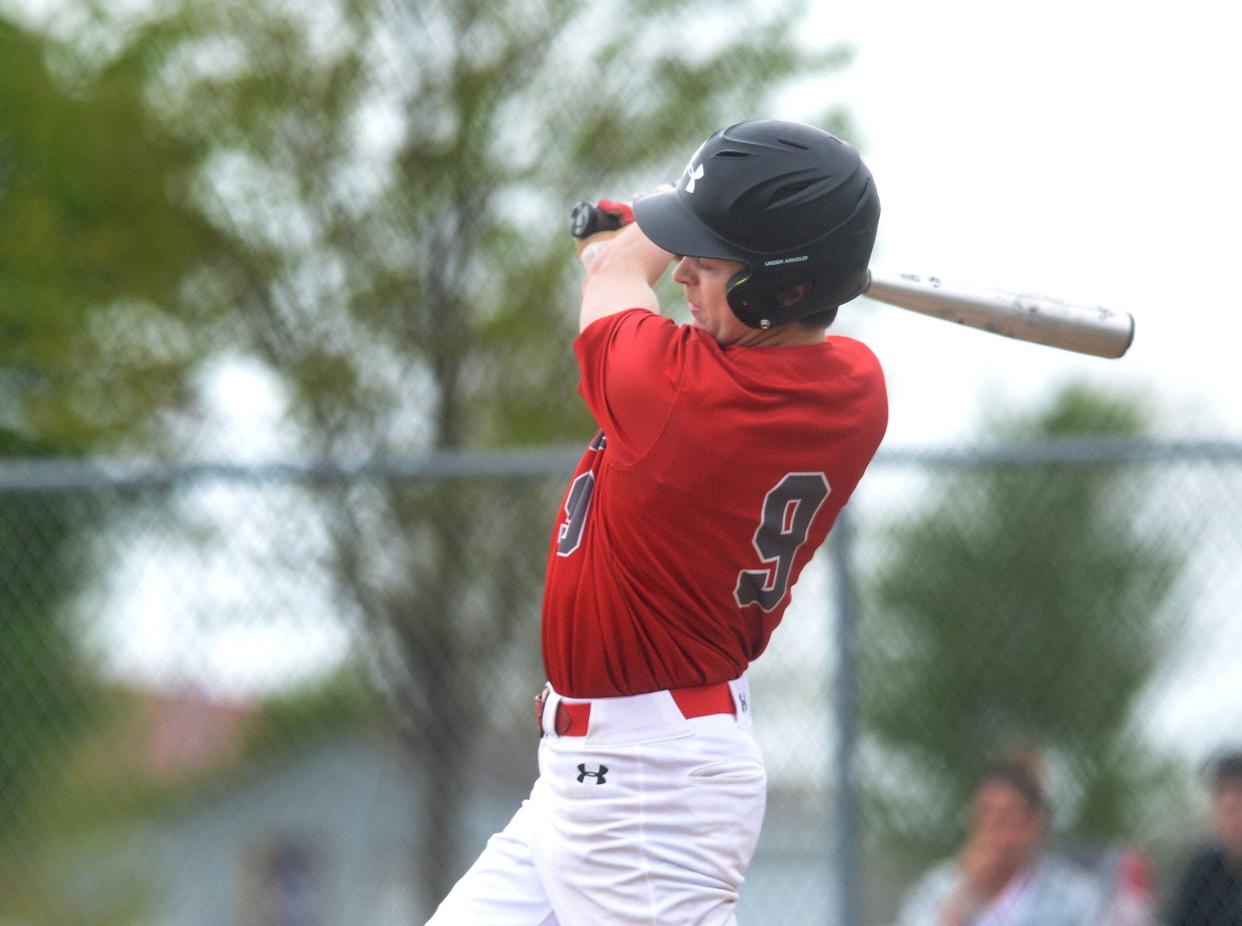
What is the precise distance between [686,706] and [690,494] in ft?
1.21

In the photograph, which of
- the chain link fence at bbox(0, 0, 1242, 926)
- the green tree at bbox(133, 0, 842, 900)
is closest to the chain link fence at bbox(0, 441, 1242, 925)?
the chain link fence at bbox(0, 0, 1242, 926)

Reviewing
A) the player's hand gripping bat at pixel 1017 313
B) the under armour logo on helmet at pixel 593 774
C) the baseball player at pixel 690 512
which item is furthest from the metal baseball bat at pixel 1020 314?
the under armour logo on helmet at pixel 593 774

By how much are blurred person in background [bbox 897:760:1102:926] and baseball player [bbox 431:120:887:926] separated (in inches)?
91.9

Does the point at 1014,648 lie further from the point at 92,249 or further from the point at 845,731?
the point at 92,249

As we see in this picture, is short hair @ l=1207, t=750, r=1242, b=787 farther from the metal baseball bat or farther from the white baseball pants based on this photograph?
the white baseball pants

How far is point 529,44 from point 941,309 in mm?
4440

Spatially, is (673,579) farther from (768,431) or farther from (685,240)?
(685,240)

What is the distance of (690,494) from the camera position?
8.55 feet

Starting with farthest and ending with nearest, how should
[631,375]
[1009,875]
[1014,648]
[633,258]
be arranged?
[1014,648]
[1009,875]
[633,258]
[631,375]

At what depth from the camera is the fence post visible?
488 centimetres

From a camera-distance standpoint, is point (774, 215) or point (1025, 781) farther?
point (1025, 781)

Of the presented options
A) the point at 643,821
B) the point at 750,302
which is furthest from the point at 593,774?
the point at 750,302

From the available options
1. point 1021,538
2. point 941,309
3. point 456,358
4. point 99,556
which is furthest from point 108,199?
point 941,309

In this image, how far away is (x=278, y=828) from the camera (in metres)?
5.45
